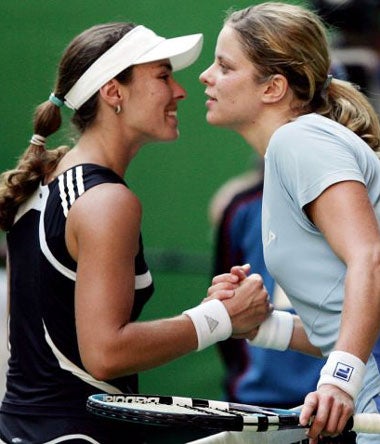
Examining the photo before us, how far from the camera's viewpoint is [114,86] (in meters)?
3.58

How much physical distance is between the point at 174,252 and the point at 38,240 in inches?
71.9

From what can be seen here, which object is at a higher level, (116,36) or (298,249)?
(116,36)

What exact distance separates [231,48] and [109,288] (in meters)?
0.71

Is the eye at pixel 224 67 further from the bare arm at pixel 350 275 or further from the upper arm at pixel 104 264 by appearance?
the bare arm at pixel 350 275

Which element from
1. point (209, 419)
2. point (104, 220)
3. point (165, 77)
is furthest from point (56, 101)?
point (209, 419)

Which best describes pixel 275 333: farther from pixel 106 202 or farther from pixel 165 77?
pixel 165 77

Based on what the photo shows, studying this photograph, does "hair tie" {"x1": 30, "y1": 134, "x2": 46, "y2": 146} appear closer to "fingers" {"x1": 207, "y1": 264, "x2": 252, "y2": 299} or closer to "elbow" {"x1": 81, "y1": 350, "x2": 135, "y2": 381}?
"fingers" {"x1": 207, "y1": 264, "x2": 252, "y2": 299}

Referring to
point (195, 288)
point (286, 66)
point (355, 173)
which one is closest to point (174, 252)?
point (195, 288)

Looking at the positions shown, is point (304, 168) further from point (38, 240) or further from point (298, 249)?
point (38, 240)

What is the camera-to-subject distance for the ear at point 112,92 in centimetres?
356

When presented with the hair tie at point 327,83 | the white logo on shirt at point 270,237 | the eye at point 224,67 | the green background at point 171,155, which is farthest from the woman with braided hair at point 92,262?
the green background at point 171,155

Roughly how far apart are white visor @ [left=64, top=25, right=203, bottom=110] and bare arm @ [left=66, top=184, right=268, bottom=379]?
0.40 metres

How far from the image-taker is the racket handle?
9.09 feet

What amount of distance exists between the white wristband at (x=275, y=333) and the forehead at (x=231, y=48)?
671mm
